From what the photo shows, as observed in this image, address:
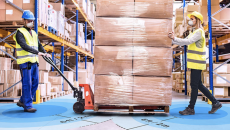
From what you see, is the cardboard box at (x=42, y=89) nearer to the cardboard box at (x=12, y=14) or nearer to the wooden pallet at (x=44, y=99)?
the wooden pallet at (x=44, y=99)

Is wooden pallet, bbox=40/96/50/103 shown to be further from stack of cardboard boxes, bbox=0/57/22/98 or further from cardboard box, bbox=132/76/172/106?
cardboard box, bbox=132/76/172/106

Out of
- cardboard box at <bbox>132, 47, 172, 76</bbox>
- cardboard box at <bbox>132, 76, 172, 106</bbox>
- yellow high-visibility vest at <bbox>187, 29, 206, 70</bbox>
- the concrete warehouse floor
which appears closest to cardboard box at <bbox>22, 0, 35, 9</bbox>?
the concrete warehouse floor

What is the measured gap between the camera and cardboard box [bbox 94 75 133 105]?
3.46 m

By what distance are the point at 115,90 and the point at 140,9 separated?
1.56 metres

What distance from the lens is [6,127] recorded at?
2.78 metres

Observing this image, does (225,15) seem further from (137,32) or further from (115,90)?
(115,90)

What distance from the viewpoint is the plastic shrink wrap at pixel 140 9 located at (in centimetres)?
356

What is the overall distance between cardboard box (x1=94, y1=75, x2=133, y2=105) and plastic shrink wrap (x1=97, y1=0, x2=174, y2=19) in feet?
3.89

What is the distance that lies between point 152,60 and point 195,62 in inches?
34.8

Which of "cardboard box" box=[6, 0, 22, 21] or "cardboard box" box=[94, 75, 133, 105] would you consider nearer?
"cardboard box" box=[94, 75, 133, 105]

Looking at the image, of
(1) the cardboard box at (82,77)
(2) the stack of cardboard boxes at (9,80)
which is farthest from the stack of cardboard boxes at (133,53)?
(1) the cardboard box at (82,77)

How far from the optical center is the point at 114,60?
3.51 metres

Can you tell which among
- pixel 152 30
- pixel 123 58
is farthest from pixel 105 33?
pixel 152 30

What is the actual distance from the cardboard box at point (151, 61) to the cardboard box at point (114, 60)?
0.08 meters
